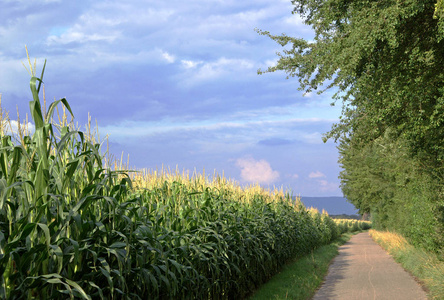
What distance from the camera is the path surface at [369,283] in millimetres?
11203

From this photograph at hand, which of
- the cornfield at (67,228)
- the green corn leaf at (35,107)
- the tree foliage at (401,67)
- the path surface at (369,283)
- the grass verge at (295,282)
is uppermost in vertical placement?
the tree foliage at (401,67)

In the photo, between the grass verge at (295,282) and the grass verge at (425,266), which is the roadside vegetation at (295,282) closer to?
the grass verge at (295,282)

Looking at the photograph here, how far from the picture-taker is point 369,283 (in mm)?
13117

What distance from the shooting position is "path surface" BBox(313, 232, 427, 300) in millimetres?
11203

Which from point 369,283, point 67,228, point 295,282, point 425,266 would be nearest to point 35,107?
point 67,228

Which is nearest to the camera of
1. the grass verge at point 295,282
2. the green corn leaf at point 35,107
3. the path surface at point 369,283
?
the green corn leaf at point 35,107

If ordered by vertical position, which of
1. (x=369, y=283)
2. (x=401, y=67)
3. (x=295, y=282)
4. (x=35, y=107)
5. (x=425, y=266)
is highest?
(x=401, y=67)

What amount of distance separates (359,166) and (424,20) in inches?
1346

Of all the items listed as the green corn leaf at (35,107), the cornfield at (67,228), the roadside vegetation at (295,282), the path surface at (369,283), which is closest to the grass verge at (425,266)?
the path surface at (369,283)

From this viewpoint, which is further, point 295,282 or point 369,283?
point 369,283

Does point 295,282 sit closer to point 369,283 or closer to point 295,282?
point 295,282

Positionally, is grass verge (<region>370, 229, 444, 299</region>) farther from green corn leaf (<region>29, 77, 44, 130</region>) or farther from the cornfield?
green corn leaf (<region>29, 77, 44, 130</region>)

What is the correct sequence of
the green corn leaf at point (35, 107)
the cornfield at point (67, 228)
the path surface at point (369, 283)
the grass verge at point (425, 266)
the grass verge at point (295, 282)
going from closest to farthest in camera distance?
1. the cornfield at point (67, 228)
2. the green corn leaf at point (35, 107)
3. the grass verge at point (295, 282)
4. the grass verge at point (425, 266)
5. the path surface at point (369, 283)

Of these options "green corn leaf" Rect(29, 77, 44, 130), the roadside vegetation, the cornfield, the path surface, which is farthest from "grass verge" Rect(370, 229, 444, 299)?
"green corn leaf" Rect(29, 77, 44, 130)
